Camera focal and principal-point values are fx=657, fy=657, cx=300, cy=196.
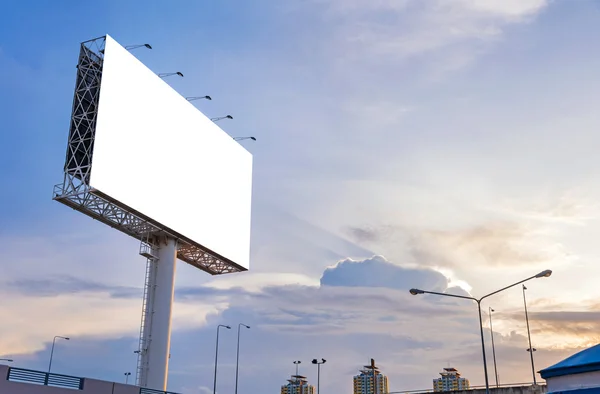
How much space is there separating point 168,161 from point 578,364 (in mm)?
37948

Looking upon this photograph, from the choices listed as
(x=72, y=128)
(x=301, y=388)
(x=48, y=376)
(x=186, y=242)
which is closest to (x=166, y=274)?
(x=186, y=242)

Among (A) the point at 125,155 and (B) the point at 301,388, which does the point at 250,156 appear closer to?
(A) the point at 125,155

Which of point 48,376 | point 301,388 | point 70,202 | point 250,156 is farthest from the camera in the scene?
point 301,388

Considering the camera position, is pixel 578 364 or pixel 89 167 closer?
pixel 578 364

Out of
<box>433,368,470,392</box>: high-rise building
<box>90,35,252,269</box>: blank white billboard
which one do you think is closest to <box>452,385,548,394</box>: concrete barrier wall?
<box>90,35,252,269</box>: blank white billboard

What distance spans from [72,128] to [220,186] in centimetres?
1792

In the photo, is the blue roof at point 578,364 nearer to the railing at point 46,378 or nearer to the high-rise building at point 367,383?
the railing at point 46,378

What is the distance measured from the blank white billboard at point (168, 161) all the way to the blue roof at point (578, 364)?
105 feet

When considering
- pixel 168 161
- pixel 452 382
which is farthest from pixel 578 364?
pixel 452 382

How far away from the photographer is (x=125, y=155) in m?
49.8

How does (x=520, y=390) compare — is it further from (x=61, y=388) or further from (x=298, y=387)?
(x=298, y=387)

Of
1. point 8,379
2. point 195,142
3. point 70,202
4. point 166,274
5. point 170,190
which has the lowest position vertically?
point 8,379

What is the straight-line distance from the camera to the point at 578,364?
86.5 ft

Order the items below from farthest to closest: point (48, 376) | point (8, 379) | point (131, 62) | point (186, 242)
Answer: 1. point (186, 242)
2. point (131, 62)
3. point (48, 376)
4. point (8, 379)
